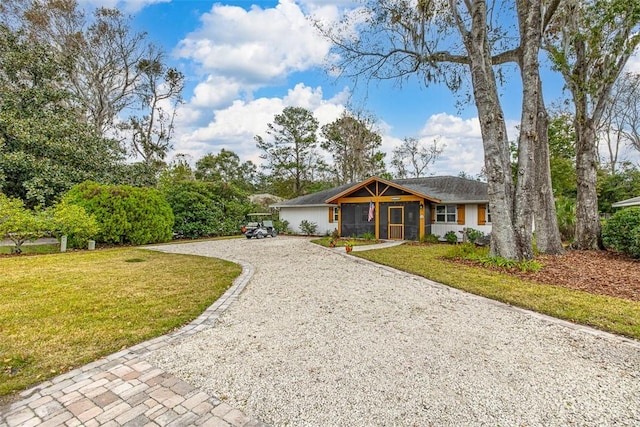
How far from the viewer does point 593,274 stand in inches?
269

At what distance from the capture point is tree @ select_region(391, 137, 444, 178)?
3073 cm

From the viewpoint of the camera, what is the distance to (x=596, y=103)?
10.6 metres

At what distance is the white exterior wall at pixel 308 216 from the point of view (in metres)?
18.5

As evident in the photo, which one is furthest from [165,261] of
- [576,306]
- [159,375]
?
[576,306]

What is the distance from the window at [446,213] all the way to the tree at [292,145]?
16676 millimetres

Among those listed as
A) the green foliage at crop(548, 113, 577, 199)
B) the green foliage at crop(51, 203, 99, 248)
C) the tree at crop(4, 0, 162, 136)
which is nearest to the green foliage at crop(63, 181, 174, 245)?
the green foliage at crop(51, 203, 99, 248)

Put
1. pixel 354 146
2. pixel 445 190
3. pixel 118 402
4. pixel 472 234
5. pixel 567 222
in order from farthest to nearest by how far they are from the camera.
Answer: pixel 354 146 → pixel 445 190 → pixel 567 222 → pixel 472 234 → pixel 118 402

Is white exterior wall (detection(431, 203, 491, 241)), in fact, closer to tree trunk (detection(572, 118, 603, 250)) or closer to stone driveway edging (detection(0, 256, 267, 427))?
tree trunk (detection(572, 118, 603, 250))

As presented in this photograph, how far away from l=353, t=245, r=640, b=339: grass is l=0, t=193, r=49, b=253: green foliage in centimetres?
1171

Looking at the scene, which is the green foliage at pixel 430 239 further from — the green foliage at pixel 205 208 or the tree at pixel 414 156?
the tree at pixel 414 156

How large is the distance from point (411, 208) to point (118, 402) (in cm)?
1379

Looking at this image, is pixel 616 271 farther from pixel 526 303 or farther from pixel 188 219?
pixel 188 219

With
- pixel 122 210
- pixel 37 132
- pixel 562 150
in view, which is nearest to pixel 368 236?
pixel 122 210

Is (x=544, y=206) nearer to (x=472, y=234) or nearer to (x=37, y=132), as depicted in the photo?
(x=472, y=234)
